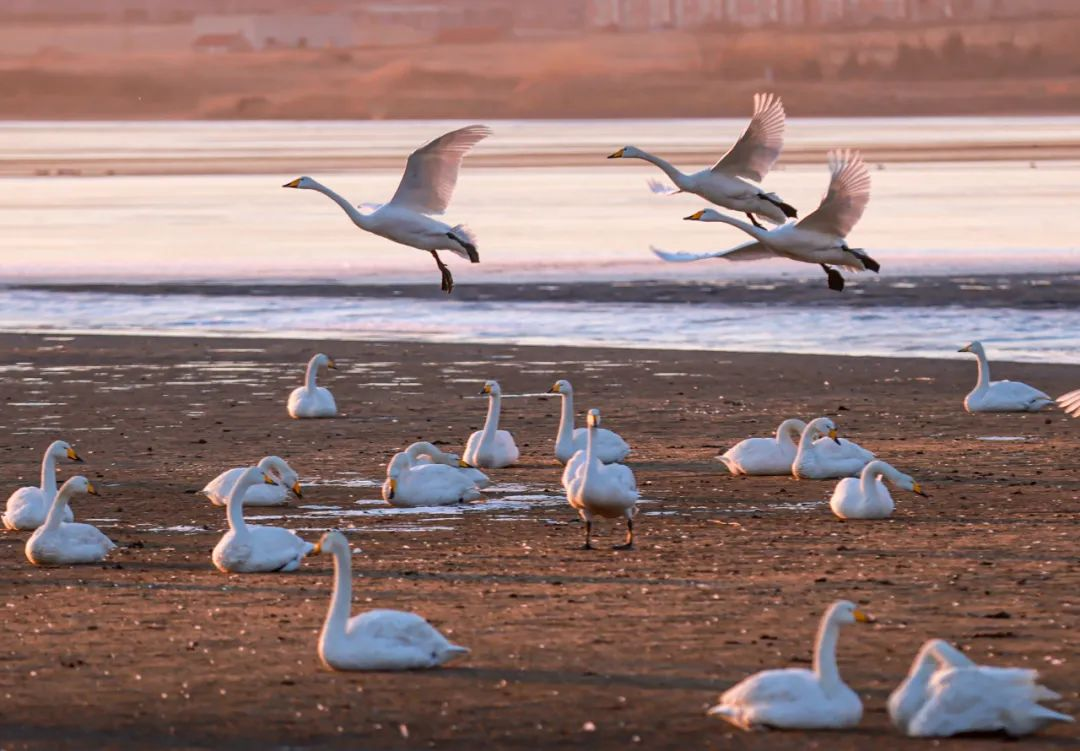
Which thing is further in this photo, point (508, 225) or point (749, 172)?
point (508, 225)

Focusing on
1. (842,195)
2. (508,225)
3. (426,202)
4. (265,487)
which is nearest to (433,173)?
(426,202)

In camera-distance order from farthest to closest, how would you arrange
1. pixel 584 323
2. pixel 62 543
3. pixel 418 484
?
pixel 584 323 → pixel 418 484 → pixel 62 543

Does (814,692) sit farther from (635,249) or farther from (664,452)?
(635,249)

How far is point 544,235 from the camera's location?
60.9 m

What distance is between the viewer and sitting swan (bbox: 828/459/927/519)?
17.2 metres

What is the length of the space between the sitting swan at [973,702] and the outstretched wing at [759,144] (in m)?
10.3

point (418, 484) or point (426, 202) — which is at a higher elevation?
point (426, 202)

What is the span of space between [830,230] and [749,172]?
1.22 metres

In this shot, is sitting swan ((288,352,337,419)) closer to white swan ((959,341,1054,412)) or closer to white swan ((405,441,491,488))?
white swan ((405,441,491,488))

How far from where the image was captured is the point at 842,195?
19484 millimetres

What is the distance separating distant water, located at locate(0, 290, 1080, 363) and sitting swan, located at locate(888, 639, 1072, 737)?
66.5ft

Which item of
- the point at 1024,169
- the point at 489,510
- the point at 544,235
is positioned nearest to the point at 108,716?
the point at 489,510

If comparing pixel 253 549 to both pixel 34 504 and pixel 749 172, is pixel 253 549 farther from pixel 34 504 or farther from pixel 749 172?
pixel 749 172

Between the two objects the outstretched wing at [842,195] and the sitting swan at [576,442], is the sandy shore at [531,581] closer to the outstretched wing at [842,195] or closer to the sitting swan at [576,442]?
the sitting swan at [576,442]
